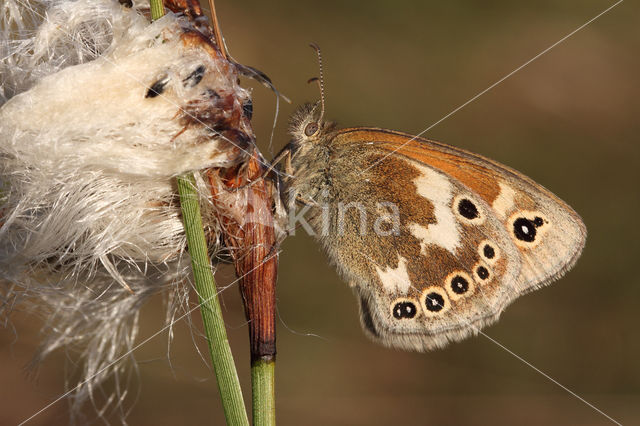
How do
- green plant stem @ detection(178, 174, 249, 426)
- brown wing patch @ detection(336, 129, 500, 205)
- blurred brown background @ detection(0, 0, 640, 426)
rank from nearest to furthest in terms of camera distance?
green plant stem @ detection(178, 174, 249, 426) < brown wing patch @ detection(336, 129, 500, 205) < blurred brown background @ detection(0, 0, 640, 426)

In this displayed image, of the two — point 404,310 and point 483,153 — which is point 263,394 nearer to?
point 404,310

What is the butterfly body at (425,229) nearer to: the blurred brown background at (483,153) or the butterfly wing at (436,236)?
the butterfly wing at (436,236)

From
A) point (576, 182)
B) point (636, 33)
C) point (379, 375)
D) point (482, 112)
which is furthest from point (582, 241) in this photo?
point (636, 33)

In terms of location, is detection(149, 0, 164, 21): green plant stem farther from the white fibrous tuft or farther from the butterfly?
the butterfly

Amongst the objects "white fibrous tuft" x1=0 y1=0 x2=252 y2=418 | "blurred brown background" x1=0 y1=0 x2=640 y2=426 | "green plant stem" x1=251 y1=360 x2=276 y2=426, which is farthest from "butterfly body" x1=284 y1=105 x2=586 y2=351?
"blurred brown background" x1=0 y1=0 x2=640 y2=426

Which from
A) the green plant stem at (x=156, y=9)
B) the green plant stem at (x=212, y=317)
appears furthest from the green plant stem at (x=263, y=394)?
the green plant stem at (x=156, y=9)

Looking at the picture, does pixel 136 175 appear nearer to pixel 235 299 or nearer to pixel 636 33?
pixel 235 299
